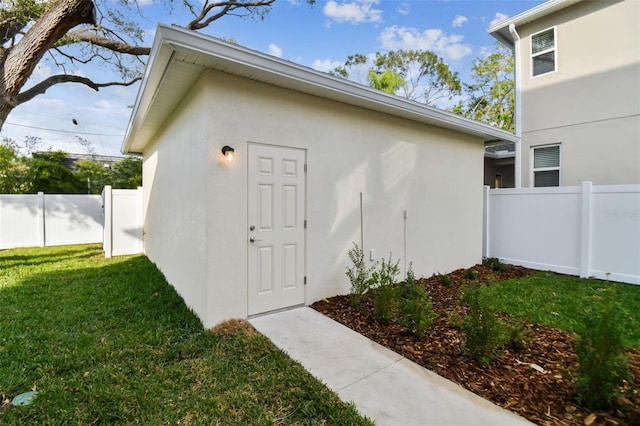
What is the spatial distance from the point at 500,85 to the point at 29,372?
21556mm

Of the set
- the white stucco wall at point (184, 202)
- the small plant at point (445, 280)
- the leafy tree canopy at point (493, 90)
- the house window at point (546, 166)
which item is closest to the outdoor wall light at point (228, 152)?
the white stucco wall at point (184, 202)

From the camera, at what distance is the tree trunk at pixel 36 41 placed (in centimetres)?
486

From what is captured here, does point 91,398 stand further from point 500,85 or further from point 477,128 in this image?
point 500,85

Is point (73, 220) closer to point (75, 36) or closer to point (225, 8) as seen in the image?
point (75, 36)

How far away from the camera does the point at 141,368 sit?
2.92 meters

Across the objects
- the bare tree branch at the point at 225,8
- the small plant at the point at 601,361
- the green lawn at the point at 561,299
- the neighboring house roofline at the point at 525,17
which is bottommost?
the green lawn at the point at 561,299

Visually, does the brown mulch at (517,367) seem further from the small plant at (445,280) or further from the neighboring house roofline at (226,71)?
the neighboring house roofline at (226,71)

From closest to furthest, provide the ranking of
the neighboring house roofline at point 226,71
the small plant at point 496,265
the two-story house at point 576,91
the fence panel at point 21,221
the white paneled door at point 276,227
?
1. the neighboring house roofline at point 226,71
2. the white paneled door at point 276,227
3. the small plant at point 496,265
4. the two-story house at point 576,91
5. the fence panel at point 21,221

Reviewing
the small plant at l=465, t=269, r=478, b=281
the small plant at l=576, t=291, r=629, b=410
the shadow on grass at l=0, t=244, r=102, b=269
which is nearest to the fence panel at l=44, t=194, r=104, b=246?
the shadow on grass at l=0, t=244, r=102, b=269

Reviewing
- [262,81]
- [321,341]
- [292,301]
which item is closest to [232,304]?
[292,301]

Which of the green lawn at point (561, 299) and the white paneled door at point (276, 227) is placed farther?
the white paneled door at point (276, 227)

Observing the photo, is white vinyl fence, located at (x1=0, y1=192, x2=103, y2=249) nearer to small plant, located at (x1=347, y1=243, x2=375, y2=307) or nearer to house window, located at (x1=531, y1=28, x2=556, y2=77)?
small plant, located at (x1=347, y1=243, x2=375, y2=307)

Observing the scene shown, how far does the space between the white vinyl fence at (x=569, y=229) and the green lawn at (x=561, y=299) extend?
0.41 m

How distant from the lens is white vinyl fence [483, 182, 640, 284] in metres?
5.75
